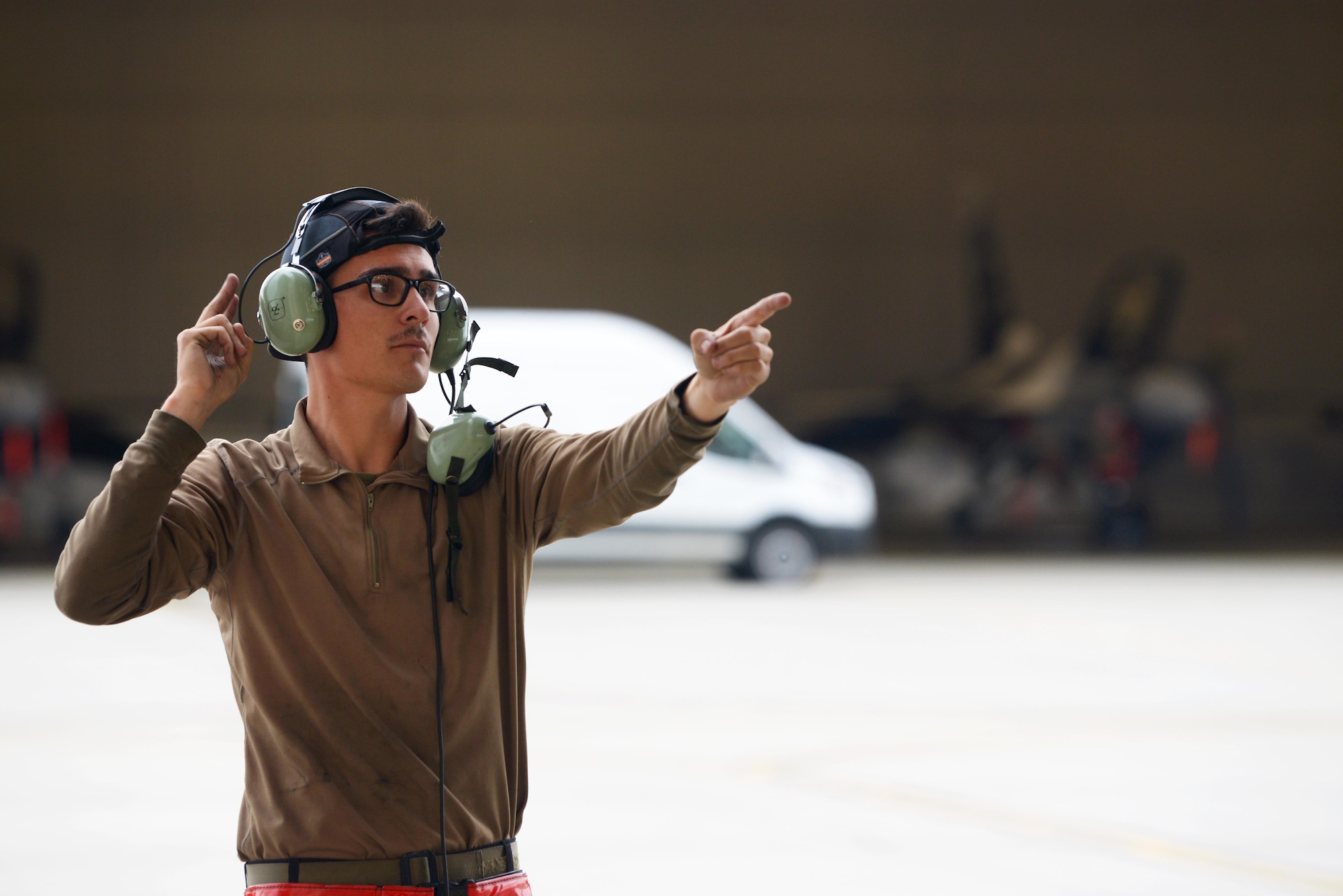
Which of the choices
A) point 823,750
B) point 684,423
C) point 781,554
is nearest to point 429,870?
point 684,423

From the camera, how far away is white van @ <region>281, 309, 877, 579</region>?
13.5 m

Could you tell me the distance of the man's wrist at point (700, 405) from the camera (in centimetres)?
236

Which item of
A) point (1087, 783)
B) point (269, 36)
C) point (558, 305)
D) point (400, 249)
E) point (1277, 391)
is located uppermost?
point (269, 36)

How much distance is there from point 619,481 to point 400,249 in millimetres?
554

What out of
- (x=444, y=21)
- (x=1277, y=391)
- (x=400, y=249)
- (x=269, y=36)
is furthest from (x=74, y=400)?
(x=400, y=249)

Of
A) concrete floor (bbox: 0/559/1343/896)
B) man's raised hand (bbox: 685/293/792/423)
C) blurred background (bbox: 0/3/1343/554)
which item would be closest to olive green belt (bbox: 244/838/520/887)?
Result: man's raised hand (bbox: 685/293/792/423)

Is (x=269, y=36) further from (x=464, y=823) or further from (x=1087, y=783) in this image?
(x=464, y=823)

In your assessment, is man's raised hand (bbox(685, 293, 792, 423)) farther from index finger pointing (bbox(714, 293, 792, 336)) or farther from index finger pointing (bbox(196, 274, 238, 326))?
index finger pointing (bbox(196, 274, 238, 326))

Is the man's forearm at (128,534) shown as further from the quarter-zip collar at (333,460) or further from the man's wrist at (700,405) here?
the man's wrist at (700,405)

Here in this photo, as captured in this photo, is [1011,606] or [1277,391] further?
[1277,391]

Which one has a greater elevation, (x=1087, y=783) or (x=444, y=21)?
(x=444, y=21)

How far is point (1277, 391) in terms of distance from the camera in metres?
24.6

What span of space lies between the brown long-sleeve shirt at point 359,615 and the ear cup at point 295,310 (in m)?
0.19

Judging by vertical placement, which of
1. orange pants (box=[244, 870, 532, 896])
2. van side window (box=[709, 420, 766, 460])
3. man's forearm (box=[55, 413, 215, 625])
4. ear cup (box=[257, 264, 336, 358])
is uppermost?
van side window (box=[709, 420, 766, 460])
